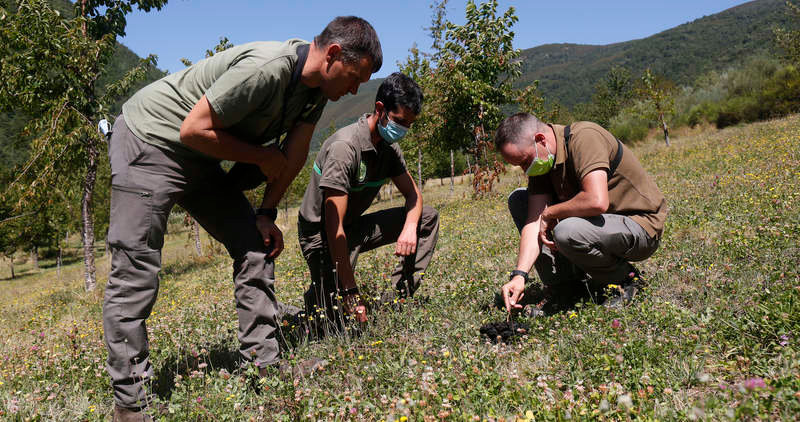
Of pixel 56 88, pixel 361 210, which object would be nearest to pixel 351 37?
pixel 361 210

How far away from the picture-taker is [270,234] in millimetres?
3158

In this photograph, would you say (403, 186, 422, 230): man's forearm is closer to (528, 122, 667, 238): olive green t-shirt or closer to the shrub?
(528, 122, 667, 238): olive green t-shirt

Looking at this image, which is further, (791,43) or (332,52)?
(791,43)

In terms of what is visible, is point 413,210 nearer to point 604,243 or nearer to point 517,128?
point 517,128

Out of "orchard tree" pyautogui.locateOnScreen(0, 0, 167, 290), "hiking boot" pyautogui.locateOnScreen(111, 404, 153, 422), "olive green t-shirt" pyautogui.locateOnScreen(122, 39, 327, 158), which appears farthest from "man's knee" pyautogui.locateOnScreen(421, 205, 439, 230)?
"orchard tree" pyautogui.locateOnScreen(0, 0, 167, 290)

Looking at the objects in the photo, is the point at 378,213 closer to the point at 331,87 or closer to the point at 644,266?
the point at 331,87

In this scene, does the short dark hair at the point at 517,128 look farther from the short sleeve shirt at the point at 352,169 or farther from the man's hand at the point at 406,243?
the man's hand at the point at 406,243

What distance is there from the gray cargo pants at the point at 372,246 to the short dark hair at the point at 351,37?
6.31 feet

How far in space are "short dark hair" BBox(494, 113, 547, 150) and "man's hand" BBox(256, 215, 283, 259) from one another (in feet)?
6.19

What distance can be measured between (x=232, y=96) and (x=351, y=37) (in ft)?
2.51

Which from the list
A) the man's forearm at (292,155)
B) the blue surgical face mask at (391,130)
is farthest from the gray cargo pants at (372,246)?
the man's forearm at (292,155)

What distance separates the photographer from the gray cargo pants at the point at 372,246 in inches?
164

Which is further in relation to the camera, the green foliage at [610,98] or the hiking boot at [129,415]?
the green foliage at [610,98]

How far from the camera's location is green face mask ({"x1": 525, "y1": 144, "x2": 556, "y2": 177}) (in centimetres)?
352
